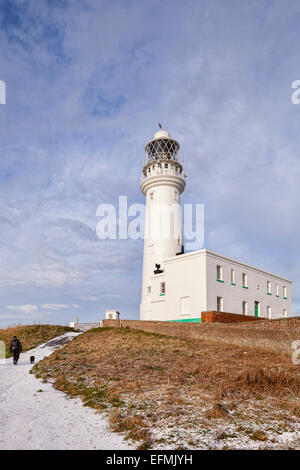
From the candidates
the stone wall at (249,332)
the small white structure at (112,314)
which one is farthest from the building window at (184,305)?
the small white structure at (112,314)

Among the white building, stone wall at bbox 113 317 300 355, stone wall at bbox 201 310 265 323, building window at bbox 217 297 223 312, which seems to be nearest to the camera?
stone wall at bbox 113 317 300 355

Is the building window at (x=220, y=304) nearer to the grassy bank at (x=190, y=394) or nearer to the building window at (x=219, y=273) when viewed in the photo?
the building window at (x=219, y=273)

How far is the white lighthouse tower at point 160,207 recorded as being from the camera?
119 ft

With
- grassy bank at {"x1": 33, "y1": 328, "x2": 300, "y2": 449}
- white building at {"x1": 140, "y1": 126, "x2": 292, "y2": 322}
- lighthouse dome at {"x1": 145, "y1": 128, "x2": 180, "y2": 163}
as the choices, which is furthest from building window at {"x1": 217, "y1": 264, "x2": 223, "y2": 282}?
lighthouse dome at {"x1": 145, "y1": 128, "x2": 180, "y2": 163}

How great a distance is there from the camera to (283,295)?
1539 inches

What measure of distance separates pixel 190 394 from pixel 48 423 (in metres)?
3.99

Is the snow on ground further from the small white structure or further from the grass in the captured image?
the small white structure

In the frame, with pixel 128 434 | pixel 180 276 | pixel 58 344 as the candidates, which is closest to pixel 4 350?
pixel 58 344

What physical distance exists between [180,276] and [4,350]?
50.8 ft

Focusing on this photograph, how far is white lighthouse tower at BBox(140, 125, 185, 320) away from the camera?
36219 mm

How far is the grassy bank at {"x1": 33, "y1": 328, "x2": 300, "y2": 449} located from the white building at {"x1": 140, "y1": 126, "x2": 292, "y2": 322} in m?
10.7

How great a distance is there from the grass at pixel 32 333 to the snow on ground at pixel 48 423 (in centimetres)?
1839

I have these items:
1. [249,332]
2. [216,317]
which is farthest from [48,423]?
[216,317]
